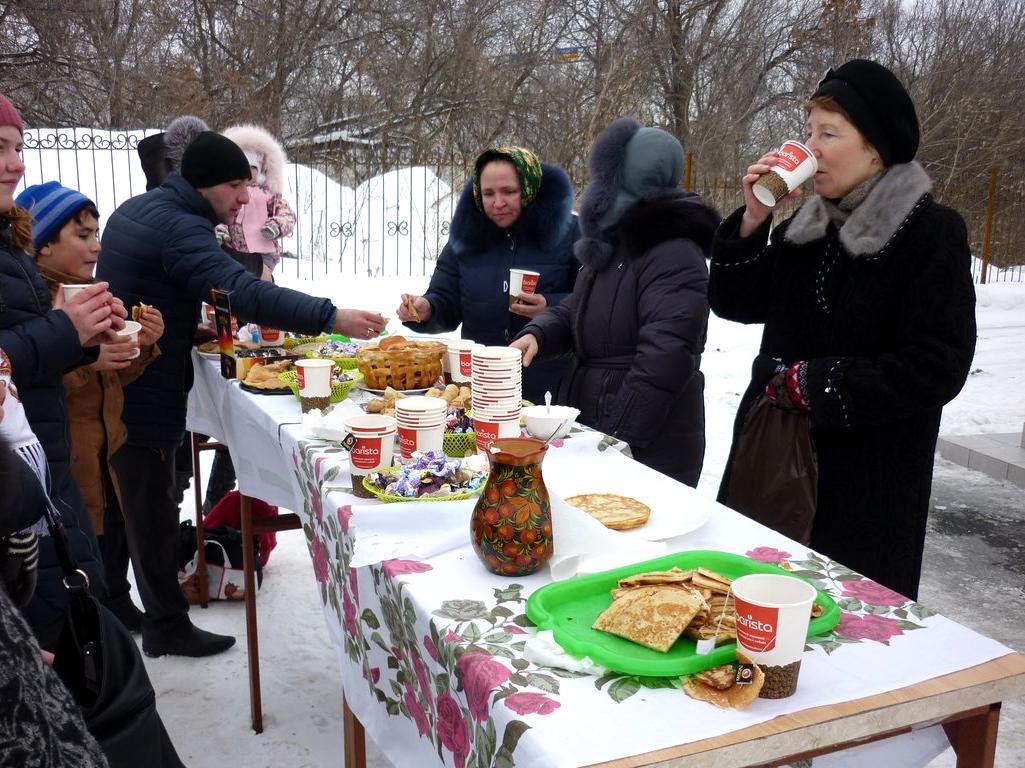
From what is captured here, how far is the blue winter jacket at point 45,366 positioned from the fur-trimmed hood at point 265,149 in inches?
154

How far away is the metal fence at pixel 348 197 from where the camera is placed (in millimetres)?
11602

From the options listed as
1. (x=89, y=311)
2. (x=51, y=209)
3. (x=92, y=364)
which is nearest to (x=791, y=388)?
(x=89, y=311)

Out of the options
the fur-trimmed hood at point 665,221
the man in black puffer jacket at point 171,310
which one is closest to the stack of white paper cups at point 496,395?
the fur-trimmed hood at point 665,221

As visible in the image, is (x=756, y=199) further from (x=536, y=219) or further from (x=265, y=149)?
(x=265, y=149)

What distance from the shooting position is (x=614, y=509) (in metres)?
1.74

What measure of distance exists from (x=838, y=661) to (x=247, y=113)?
15494 millimetres

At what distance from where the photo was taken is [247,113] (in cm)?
1496

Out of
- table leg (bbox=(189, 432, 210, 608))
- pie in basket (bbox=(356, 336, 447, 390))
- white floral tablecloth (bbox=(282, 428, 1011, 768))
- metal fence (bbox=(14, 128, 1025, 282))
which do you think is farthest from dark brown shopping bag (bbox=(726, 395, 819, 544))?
metal fence (bbox=(14, 128, 1025, 282))

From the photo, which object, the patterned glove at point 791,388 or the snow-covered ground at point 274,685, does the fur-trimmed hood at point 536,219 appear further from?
the snow-covered ground at point 274,685

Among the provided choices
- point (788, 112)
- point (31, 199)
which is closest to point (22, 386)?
point (31, 199)

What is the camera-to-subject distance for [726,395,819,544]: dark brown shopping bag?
91.0 inches

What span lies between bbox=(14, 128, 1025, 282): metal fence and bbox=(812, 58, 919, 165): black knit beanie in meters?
9.45

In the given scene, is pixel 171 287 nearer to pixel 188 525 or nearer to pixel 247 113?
pixel 188 525

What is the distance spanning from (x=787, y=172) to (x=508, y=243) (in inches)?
71.6
